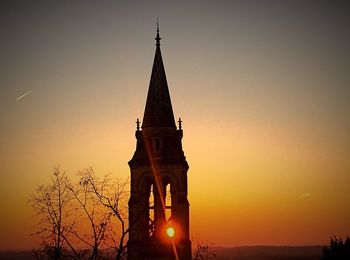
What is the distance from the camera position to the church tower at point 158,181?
45.1 m

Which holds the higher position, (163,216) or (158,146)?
(158,146)

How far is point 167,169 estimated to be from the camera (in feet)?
153

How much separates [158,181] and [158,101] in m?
5.71

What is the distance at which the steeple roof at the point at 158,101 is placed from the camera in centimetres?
4769

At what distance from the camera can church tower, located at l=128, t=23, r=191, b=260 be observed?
45.1 m

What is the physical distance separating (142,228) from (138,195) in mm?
2246

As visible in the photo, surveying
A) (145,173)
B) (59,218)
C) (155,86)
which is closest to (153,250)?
(145,173)

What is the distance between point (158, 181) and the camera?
46.2 m

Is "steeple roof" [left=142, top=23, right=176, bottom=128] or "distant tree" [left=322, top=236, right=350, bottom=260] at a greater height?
"steeple roof" [left=142, top=23, right=176, bottom=128]

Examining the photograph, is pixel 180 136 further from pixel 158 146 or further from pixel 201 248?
pixel 201 248

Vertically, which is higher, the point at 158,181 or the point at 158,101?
the point at 158,101

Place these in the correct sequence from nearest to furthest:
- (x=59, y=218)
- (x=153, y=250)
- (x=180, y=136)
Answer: (x=59, y=218) → (x=153, y=250) → (x=180, y=136)

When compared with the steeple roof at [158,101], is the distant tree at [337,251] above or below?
below

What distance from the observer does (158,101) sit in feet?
157
